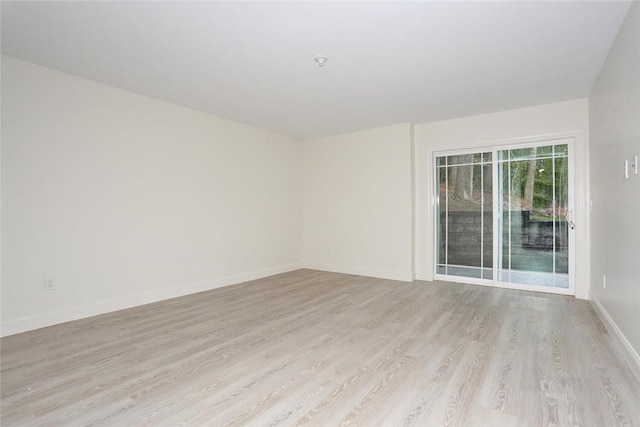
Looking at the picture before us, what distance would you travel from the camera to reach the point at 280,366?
2.38m

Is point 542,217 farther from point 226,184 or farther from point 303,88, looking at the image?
point 226,184

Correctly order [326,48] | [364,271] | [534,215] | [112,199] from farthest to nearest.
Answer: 1. [364,271]
2. [534,215]
3. [112,199]
4. [326,48]

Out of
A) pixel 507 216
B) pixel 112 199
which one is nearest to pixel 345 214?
pixel 507 216

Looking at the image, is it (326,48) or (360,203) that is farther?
(360,203)

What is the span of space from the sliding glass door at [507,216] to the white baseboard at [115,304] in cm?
322

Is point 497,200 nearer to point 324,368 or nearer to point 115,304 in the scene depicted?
point 324,368

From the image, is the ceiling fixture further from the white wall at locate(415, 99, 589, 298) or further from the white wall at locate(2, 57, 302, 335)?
the white wall at locate(415, 99, 589, 298)

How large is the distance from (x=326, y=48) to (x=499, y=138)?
309 centimetres

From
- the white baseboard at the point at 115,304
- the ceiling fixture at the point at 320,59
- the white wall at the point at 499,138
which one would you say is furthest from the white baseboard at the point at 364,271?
the ceiling fixture at the point at 320,59

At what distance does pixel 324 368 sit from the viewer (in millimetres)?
2342

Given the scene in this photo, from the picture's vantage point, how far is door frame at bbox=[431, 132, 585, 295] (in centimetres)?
422

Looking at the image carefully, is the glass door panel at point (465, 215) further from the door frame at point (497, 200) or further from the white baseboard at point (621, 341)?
the white baseboard at point (621, 341)

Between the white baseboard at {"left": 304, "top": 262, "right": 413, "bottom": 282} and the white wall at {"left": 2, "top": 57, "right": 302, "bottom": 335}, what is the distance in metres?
1.25

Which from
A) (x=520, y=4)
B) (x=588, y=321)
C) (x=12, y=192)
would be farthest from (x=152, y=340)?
(x=588, y=321)
